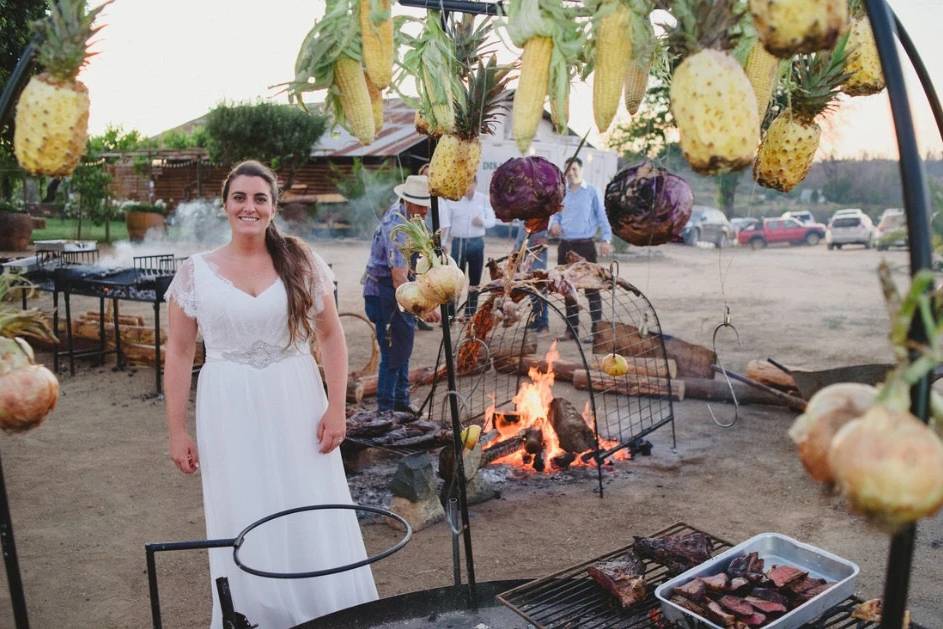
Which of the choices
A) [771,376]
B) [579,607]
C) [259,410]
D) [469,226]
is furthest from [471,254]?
[579,607]

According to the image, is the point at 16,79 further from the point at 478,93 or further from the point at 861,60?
the point at 861,60

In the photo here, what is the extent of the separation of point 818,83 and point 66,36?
1.80m

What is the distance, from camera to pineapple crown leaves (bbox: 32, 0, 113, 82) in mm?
1577

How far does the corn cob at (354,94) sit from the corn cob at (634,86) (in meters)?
0.75

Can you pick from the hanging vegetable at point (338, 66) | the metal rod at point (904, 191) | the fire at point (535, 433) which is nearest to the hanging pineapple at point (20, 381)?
the hanging vegetable at point (338, 66)

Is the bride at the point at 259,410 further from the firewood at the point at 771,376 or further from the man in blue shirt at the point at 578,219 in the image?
the man in blue shirt at the point at 578,219

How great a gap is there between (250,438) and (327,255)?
18.1 m

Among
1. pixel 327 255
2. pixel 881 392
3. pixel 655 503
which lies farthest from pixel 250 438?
pixel 327 255

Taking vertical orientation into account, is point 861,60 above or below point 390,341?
above

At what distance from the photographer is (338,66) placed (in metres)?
2.16

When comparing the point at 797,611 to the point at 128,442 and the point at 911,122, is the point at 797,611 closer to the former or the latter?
the point at 911,122

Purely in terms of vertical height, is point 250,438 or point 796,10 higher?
point 796,10

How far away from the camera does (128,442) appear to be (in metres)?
7.20

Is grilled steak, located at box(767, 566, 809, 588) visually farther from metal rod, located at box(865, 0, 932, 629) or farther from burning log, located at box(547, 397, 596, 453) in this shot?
burning log, located at box(547, 397, 596, 453)
